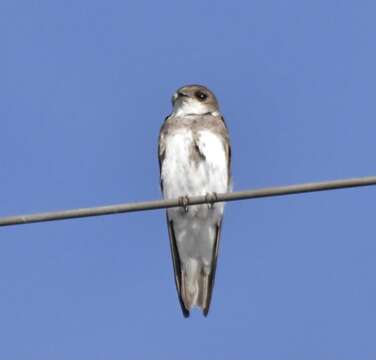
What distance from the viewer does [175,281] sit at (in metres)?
10.5

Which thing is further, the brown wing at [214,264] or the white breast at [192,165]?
the brown wing at [214,264]

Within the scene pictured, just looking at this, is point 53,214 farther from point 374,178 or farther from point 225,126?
point 225,126

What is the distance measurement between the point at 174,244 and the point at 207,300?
674mm

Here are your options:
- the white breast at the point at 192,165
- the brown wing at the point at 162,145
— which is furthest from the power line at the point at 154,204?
the brown wing at the point at 162,145

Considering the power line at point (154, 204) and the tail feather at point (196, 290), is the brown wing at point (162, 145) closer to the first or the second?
the tail feather at point (196, 290)

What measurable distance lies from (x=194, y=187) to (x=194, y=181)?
62 mm

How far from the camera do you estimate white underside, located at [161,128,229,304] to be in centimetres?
1013

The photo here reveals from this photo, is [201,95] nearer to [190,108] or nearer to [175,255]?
[190,108]

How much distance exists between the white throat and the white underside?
0.60 m

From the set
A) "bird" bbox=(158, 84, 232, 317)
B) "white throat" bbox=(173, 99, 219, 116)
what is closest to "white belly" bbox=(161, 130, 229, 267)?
"bird" bbox=(158, 84, 232, 317)

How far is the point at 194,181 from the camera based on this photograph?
10.2 meters

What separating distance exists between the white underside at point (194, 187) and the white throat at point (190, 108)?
23.7 inches

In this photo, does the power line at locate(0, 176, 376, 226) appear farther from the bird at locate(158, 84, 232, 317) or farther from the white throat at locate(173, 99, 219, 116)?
the white throat at locate(173, 99, 219, 116)

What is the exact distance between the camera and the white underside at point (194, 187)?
10133 mm
